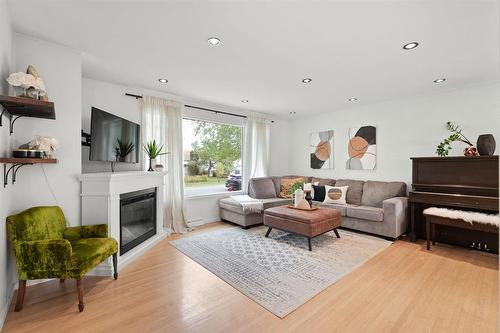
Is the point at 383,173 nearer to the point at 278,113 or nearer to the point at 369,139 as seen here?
the point at 369,139

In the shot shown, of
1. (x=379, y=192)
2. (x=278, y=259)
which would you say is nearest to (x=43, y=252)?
(x=278, y=259)

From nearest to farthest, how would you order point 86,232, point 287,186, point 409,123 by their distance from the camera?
point 86,232 < point 409,123 < point 287,186

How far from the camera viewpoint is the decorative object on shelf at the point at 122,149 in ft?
10.0

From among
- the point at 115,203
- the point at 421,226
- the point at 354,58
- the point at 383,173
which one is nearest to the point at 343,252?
the point at 421,226

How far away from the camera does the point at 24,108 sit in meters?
1.98

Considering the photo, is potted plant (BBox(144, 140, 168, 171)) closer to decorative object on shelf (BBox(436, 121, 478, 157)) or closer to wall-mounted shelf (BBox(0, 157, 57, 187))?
wall-mounted shelf (BBox(0, 157, 57, 187))

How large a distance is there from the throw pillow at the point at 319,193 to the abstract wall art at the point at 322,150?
2.45ft

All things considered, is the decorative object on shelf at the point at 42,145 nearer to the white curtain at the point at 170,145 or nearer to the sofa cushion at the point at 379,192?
the white curtain at the point at 170,145

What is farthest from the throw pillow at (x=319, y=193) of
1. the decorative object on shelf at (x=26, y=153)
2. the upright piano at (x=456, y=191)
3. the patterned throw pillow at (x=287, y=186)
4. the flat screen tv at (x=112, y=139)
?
the decorative object on shelf at (x=26, y=153)

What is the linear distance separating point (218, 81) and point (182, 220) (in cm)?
242

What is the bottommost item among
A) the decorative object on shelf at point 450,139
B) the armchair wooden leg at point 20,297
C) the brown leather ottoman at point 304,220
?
the armchair wooden leg at point 20,297

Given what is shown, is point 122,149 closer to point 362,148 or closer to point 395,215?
point 395,215

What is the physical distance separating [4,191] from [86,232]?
2.46ft

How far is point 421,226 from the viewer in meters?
3.74
